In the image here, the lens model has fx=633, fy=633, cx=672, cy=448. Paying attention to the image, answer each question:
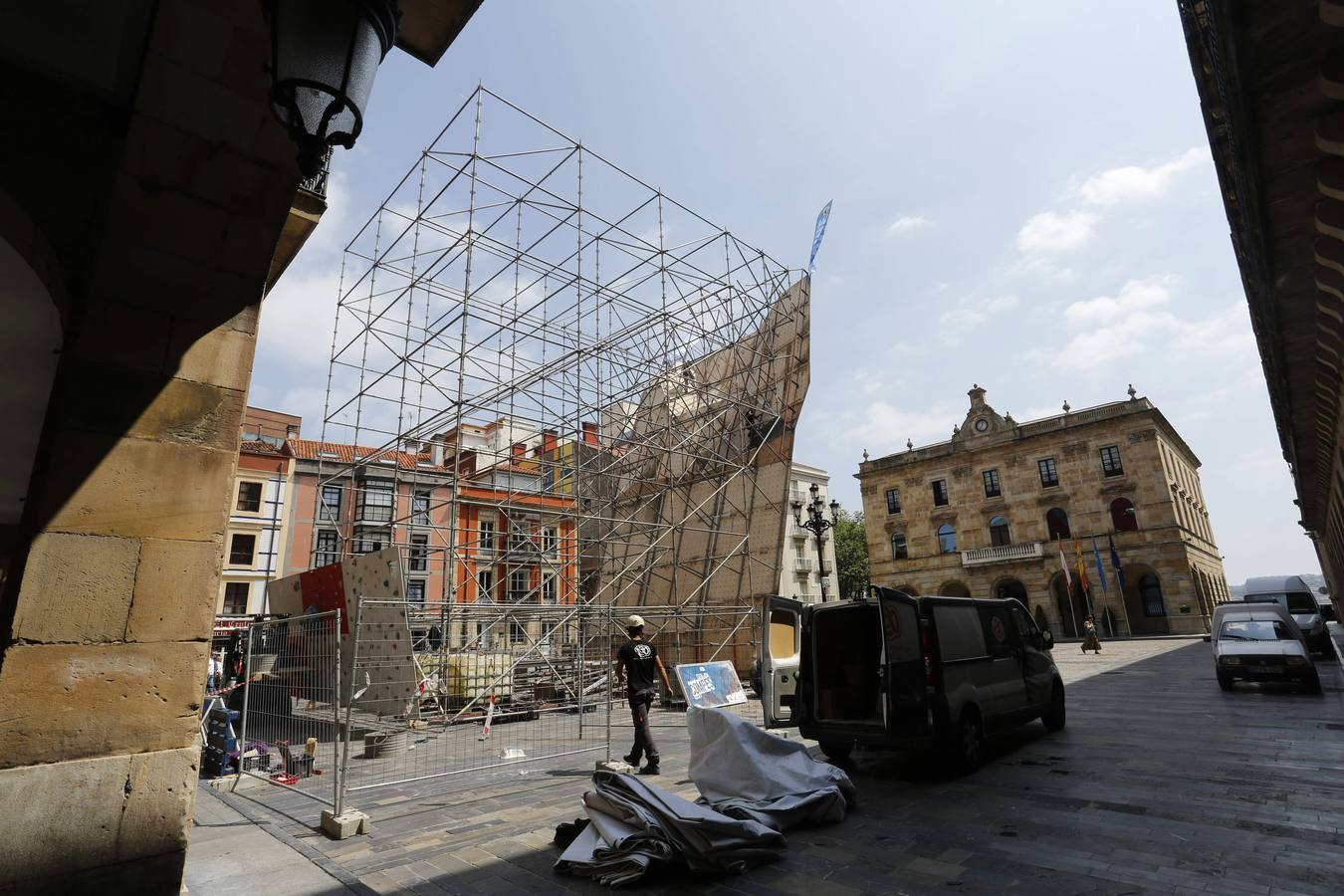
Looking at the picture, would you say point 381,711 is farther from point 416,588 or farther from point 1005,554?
point 1005,554

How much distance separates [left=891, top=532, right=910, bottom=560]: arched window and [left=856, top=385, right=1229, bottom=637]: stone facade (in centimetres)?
6

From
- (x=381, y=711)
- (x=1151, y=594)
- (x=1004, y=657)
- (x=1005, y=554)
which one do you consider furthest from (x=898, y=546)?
(x=381, y=711)

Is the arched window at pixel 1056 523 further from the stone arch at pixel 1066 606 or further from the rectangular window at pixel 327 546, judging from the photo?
the rectangular window at pixel 327 546

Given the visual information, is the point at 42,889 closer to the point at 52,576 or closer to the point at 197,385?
the point at 52,576

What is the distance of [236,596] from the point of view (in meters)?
24.9

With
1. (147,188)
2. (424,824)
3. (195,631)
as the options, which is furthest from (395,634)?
(147,188)

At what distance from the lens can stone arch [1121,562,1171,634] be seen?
31.5 m

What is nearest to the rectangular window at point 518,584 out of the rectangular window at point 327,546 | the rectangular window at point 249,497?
the rectangular window at point 327,546

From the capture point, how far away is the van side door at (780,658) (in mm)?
7090

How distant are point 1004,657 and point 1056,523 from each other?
32982 mm

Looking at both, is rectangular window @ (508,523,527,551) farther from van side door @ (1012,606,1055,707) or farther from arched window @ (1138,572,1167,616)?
arched window @ (1138,572,1167,616)

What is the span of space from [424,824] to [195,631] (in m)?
3.52

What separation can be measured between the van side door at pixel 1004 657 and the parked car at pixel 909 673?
0.01 m

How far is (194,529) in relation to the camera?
2535 mm
